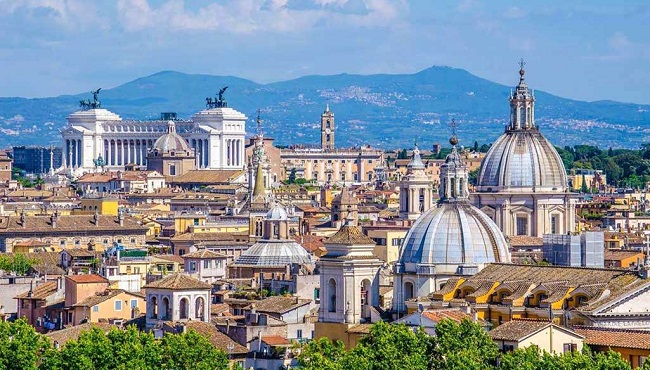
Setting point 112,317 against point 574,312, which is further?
point 112,317

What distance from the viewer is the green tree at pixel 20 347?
4897 centimetres

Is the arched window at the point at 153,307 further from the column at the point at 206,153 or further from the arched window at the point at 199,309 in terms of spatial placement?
the column at the point at 206,153

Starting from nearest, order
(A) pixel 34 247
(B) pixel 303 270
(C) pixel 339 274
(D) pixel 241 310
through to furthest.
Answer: (C) pixel 339 274, (D) pixel 241 310, (B) pixel 303 270, (A) pixel 34 247

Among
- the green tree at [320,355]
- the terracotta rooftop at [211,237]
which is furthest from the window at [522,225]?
the green tree at [320,355]

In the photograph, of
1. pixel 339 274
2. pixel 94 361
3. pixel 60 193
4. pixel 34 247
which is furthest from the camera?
pixel 60 193

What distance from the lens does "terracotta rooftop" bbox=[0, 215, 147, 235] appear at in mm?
95375

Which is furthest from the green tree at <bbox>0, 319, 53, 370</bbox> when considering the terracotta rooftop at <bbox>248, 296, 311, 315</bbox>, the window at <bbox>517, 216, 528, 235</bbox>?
the window at <bbox>517, 216, 528, 235</bbox>

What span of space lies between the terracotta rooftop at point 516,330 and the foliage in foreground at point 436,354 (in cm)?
47

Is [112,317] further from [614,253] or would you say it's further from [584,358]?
[584,358]

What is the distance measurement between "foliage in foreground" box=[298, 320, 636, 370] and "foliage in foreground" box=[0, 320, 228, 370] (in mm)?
2105

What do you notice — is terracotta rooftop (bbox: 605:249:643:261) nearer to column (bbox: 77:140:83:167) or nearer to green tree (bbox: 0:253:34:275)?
green tree (bbox: 0:253:34:275)

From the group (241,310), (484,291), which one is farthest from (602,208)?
(484,291)

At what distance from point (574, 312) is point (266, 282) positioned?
801 inches

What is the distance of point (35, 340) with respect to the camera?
50.5 m
